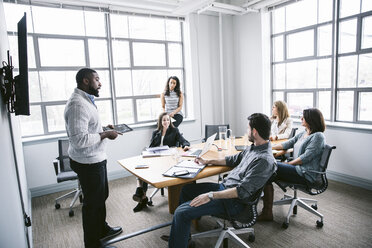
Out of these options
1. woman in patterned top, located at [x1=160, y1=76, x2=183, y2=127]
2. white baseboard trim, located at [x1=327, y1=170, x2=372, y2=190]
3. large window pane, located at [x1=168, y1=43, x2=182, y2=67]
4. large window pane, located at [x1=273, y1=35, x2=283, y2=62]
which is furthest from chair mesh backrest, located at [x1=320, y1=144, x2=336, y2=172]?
large window pane, located at [x1=168, y1=43, x2=182, y2=67]

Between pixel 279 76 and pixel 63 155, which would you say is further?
pixel 279 76

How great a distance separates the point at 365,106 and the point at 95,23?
446 centimetres

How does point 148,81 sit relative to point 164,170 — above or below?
above

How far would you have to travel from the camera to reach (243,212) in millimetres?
1959

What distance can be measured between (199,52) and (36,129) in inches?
130

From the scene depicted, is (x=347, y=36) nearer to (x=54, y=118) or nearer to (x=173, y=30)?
(x=173, y=30)

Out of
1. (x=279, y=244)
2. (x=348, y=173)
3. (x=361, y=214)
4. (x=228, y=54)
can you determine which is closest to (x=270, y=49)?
(x=228, y=54)

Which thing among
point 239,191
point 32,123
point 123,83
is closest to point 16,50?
point 32,123

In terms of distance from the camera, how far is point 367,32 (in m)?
3.64

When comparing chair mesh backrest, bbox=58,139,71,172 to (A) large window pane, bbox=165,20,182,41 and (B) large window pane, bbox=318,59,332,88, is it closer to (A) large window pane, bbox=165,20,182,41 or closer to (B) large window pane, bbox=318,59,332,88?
(A) large window pane, bbox=165,20,182,41

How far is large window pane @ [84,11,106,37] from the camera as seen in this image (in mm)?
Result: 4215

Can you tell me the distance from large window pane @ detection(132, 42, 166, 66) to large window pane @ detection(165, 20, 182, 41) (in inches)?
10.7

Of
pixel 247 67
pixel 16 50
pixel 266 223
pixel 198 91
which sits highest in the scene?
pixel 16 50

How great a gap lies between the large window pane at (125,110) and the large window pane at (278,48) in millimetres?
2965
